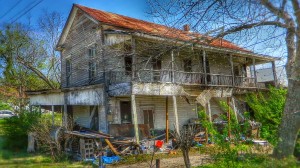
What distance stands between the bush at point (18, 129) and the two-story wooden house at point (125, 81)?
181cm

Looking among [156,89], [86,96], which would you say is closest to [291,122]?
[156,89]

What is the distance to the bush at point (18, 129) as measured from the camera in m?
14.9

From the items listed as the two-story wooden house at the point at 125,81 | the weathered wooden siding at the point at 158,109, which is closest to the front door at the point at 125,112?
the two-story wooden house at the point at 125,81

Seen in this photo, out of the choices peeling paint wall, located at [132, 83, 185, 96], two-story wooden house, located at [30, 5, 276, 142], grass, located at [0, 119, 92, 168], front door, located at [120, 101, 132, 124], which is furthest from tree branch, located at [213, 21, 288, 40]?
front door, located at [120, 101, 132, 124]

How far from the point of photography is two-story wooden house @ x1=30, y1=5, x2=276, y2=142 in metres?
12.9

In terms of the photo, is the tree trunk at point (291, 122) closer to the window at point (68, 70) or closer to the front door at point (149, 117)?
the front door at point (149, 117)

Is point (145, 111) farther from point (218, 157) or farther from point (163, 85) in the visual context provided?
point (218, 157)

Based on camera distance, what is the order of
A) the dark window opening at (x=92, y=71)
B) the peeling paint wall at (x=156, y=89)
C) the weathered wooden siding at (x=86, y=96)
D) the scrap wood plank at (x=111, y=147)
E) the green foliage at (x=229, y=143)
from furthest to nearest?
the dark window opening at (x=92, y=71)
the weathered wooden siding at (x=86, y=96)
the peeling paint wall at (x=156, y=89)
the scrap wood plank at (x=111, y=147)
the green foliage at (x=229, y=143)

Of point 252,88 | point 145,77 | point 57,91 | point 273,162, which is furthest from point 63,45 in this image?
point 273,162

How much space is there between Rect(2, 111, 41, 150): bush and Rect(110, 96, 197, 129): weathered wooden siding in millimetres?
4633

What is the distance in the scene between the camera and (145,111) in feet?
54.2

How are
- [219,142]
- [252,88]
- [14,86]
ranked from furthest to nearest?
[14,86] < [252,88] < [219,142]

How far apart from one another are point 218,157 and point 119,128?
7.83 metres

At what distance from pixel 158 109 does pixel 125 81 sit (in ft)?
13.4
